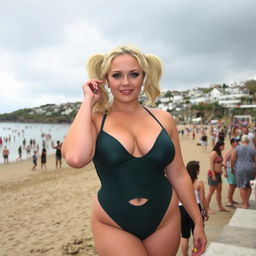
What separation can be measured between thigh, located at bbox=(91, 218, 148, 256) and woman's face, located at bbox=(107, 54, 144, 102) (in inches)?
30.3

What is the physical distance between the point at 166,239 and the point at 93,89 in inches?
38.9

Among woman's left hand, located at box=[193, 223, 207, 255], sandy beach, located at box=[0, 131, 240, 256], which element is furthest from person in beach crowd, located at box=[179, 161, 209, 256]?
woman's left hand, located at box=[193, 223, 207, 255]

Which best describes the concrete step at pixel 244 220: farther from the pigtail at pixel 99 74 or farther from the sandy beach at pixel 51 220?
the pigtail at pixel 99 74

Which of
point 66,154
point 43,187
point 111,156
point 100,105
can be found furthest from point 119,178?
point 43,187

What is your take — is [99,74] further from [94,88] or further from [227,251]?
[227,251]

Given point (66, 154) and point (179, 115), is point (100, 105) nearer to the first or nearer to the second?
point (66, 154)

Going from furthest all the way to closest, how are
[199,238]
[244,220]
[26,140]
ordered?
[26,140]
[244,220]
[199,238]

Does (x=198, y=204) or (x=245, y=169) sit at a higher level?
(x=245, y=169)

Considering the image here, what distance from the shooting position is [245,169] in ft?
20.5

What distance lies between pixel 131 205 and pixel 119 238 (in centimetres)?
19

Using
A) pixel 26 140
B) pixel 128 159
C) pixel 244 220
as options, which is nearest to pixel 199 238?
pixel 128 159

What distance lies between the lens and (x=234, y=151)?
21.0 ft

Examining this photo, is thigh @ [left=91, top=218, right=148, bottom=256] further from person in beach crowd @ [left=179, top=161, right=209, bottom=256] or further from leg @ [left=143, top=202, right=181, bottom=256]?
person in beach crowd @ [left=179, top=161, right=209, bottom=256]

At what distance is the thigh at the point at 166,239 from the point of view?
64.7 inches
